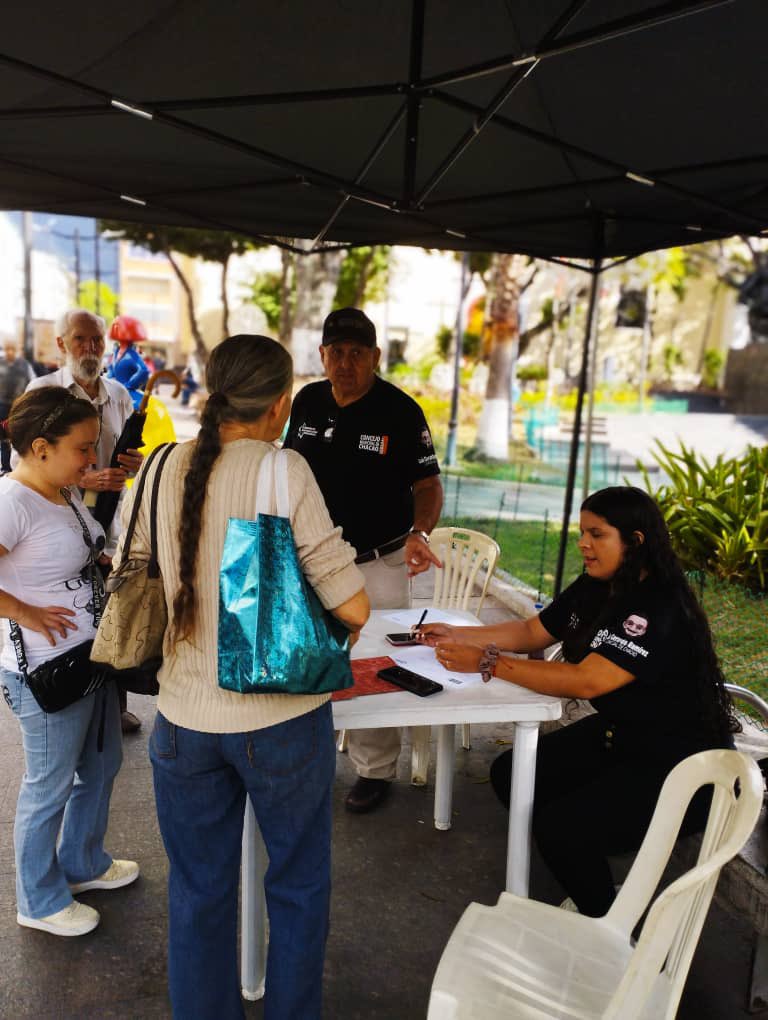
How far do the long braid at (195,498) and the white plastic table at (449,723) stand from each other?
72 cm

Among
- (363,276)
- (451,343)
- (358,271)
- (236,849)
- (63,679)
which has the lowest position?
(236,849)

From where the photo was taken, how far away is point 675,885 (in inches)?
55.3

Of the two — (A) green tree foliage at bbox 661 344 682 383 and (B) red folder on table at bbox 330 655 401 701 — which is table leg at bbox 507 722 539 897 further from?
(A) green tree foliage at bbox 661 344 682 383

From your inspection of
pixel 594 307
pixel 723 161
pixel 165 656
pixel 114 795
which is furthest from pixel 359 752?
pixel 594 307

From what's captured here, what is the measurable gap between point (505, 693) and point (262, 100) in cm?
208

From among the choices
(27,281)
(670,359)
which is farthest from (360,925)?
(670,359)

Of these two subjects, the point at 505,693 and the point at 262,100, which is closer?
the point at 505,693

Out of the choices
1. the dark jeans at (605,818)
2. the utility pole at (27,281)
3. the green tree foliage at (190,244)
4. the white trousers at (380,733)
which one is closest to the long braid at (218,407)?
the dark jeans at (605,818)

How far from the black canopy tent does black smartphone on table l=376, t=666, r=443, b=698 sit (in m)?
1.75

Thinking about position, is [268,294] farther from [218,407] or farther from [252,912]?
[218,407]

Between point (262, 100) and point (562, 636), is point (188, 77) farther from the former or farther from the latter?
point (562, 636)

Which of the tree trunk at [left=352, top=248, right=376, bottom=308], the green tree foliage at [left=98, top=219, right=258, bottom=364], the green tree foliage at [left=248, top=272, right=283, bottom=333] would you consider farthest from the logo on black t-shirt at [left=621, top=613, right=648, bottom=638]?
the green tree foliage at [left=248, top=272, right=283, bottom=333]

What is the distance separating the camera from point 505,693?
241 centimetres

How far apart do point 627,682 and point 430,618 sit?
94cm
